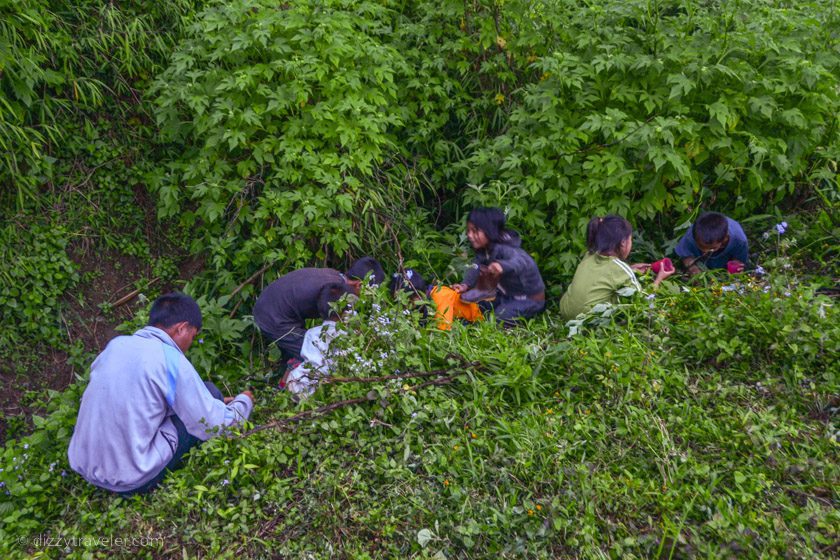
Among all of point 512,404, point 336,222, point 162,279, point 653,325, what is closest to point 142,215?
point 162,279

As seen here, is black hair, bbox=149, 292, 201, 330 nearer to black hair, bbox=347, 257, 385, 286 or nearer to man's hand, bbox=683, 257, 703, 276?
black hair, bbox=347, 257, 385, 286

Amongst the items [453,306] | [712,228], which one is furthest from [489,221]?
[712,228]

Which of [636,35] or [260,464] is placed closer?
[260,464]

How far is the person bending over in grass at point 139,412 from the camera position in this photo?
3420 millimetres

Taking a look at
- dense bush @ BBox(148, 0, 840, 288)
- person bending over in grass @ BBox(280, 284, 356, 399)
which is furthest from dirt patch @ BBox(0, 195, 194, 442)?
person bending over in grass @ BBox(280, 284, 356, 399)

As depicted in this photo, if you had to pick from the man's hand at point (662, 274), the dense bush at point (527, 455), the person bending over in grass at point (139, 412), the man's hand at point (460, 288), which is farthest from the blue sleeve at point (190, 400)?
the man's hand at point (662, 274)

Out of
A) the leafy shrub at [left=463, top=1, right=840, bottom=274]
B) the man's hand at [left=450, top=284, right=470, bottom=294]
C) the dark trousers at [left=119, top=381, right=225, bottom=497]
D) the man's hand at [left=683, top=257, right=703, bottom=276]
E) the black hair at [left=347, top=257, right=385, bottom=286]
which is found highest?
the leafy shrub at [left=463, top=1, right=840, bottom=274]

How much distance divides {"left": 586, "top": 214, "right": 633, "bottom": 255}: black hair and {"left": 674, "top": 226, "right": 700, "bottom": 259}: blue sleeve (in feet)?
2.18

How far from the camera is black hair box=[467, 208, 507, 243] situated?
4.87 meters

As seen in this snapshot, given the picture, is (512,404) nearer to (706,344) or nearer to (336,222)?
(706,344)

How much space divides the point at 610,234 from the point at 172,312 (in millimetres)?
2833

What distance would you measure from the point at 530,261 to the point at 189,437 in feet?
8.58

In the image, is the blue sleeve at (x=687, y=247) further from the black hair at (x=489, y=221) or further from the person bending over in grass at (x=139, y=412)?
the person bending over in grass at (x=139, y=412)

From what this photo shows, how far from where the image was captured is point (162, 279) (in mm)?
5848
